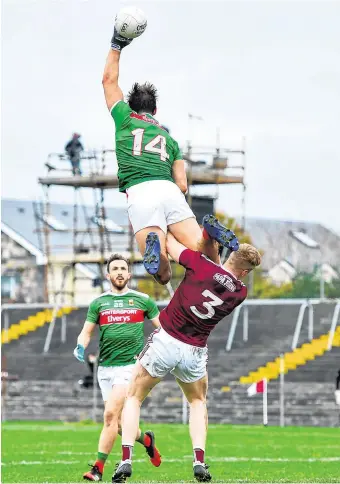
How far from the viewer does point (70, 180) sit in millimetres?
52062

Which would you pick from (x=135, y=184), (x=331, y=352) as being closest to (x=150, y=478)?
(x=135, y=184)

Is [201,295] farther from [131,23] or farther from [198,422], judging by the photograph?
[131,23]

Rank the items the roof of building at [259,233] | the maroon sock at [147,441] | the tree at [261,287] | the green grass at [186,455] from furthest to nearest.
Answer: the roof of building at [259,233] → the tree at [261,287] → the green grass at [186,455] → the maroon sock at [147,441]

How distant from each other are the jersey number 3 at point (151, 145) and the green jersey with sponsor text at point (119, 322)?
3.49 metres

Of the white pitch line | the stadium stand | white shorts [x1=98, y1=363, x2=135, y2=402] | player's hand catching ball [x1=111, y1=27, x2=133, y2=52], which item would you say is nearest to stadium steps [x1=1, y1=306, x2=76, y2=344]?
the stadium stand

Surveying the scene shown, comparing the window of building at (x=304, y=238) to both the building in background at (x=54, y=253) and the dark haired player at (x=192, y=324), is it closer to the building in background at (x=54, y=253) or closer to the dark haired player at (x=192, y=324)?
the building in background at (x=54, y=253)

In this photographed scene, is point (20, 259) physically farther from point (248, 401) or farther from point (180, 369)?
point (180, 369)

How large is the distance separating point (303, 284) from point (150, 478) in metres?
37.9

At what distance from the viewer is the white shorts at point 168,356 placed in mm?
13055

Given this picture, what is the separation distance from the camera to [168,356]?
13039mm

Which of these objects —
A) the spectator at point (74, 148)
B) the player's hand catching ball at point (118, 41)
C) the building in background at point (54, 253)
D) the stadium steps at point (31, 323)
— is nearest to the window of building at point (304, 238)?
the building in background at point (54, 253)

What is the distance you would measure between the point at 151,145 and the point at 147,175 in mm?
284

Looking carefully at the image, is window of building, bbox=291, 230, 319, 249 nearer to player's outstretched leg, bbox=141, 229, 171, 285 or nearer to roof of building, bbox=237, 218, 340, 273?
roof of building, bbox=237, 218, 340, 273

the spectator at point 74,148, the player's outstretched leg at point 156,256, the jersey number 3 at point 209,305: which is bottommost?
the spectator at point 74,148
